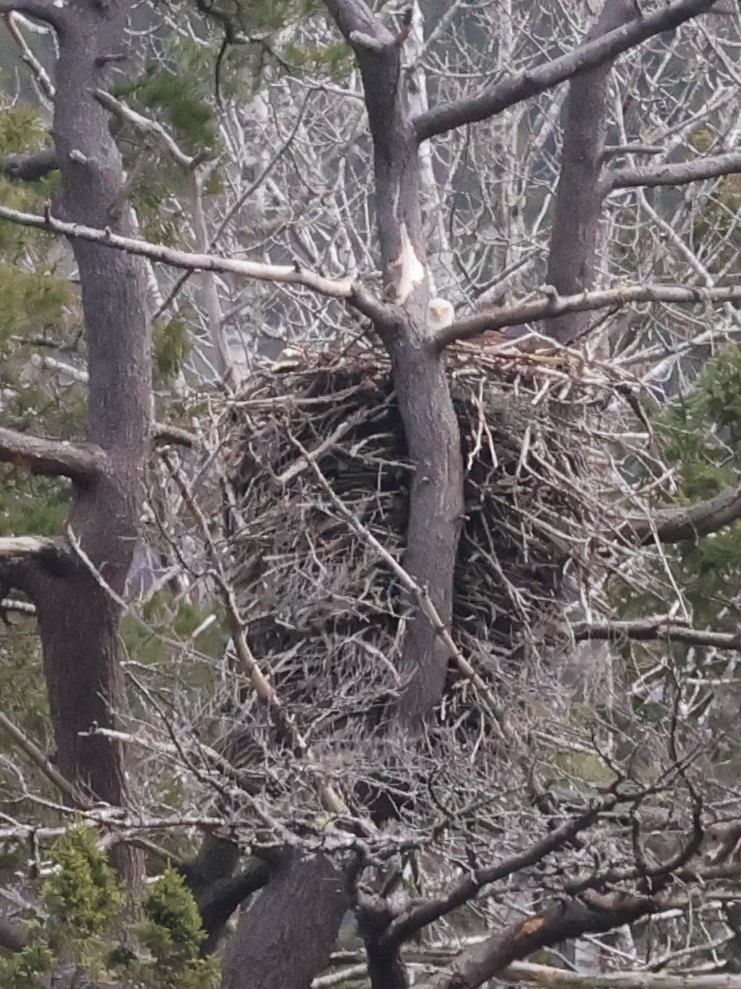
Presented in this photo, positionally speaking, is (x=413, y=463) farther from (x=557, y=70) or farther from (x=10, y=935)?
(x=10, y=935)

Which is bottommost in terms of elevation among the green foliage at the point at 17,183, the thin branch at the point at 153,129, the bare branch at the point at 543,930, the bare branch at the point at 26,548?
the bare branch at the point at 543,930

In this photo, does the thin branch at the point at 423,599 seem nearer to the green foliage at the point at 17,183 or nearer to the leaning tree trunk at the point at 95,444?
the leaning tree trunk at the point at 95,444

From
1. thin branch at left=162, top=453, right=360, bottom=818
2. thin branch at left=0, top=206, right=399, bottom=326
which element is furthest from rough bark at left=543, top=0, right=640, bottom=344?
thin branch at left=162, top=453, right=360, bottom=818

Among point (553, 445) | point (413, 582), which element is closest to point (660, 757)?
point (413, 582)

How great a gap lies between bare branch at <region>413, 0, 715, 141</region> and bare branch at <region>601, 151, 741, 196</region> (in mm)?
371

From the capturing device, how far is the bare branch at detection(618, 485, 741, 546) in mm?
3404

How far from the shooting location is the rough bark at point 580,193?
421 cm

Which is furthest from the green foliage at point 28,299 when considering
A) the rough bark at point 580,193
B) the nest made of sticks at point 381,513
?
the rough bark at point 580,193

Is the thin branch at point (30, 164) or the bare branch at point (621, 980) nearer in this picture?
the bare branch at point (621, 980)

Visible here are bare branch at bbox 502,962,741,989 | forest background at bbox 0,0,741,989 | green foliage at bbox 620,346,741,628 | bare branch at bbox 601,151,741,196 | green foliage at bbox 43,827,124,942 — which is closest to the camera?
green foliage at bbox 43,827,124,942

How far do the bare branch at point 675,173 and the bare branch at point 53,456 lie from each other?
66.3 inches

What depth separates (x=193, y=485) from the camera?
3754 millimetres

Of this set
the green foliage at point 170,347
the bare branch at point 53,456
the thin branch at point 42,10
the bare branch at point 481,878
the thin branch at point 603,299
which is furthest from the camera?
the green foliage at point 170,347

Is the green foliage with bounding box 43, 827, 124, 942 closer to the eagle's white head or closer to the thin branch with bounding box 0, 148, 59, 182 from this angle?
the eagle's white head
